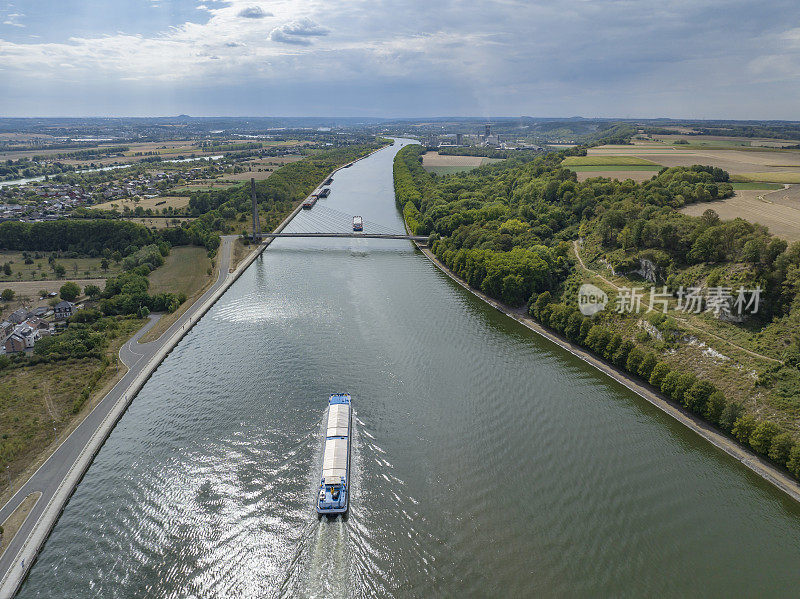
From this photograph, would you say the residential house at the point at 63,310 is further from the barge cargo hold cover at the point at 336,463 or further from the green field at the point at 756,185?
the green field at the point at 756,185

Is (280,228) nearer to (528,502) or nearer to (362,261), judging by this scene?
(362,261)

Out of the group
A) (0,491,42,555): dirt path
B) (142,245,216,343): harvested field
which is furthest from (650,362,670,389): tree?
(142,245,216,343): harvested field

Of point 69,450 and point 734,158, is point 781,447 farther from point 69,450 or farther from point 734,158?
point 734,158

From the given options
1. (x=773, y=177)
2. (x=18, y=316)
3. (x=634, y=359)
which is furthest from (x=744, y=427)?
(x=773, y=177)

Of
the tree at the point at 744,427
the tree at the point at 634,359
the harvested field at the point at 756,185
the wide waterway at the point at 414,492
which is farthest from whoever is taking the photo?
the harvested field at the point at 756,185

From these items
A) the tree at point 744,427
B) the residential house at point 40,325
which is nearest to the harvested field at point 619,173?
the tree at point 744,427
